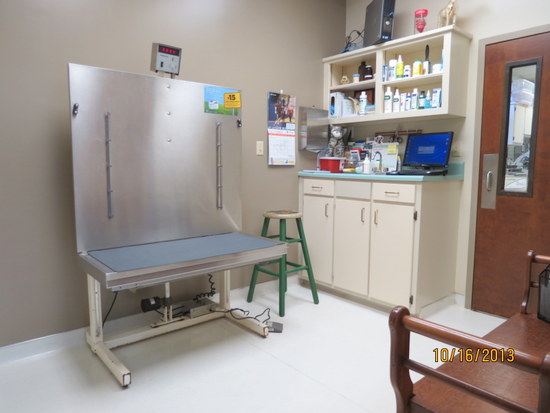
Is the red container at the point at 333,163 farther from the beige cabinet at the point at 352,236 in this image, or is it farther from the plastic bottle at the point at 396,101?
the plastic bottle at the point at 396,101

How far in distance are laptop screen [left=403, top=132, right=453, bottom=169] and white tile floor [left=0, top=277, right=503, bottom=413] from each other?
1174mm

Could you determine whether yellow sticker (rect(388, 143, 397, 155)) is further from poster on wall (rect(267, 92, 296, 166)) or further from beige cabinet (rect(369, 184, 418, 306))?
poster on wall (rect(267, 92, 296, 166))

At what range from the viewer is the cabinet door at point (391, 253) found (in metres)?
2.67

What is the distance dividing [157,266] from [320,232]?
1743 mm

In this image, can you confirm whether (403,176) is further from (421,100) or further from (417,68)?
(417,68)

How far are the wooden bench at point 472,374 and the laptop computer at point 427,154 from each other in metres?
1.59

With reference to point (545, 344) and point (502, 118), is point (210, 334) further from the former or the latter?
point (502, 118)

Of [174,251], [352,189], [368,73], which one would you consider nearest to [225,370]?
[174,251]

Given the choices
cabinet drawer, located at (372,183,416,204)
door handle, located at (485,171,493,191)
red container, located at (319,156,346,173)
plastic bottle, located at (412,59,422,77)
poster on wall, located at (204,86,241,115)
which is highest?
plastic bottle, located at (412,59,422,77)

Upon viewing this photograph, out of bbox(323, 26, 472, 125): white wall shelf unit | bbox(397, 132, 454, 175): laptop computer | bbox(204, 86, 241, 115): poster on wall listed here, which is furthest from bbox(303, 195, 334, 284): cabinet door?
bbox(204, 86, 241, 115): poster on wall

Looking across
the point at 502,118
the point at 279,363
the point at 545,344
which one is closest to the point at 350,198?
the point at 502,118

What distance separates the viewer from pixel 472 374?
3.90ft

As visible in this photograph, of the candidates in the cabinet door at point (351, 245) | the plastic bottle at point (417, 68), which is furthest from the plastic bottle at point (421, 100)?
the cabinet door at point (351, 245)

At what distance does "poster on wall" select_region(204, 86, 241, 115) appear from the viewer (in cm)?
247
